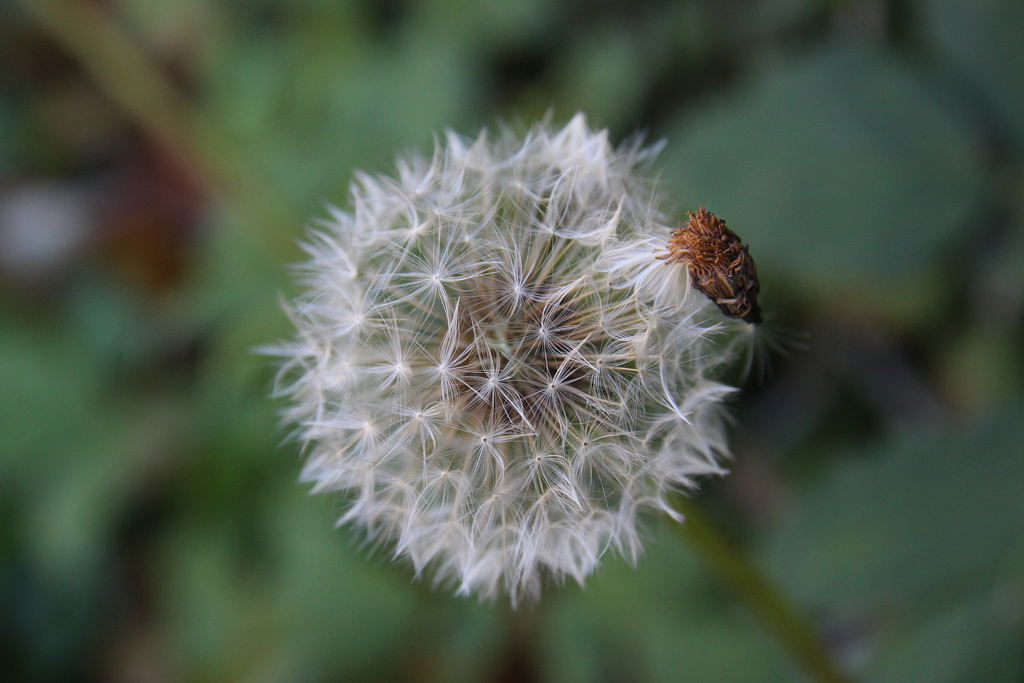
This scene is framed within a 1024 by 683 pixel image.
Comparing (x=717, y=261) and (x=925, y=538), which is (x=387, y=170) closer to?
(x=717, y=261)

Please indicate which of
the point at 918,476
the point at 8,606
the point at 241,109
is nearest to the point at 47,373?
the point at 8,606

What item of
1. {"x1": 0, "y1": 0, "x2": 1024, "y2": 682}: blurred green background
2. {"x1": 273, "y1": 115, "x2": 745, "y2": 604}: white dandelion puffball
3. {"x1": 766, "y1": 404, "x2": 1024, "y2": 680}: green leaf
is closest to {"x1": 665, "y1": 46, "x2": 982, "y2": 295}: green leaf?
{"x1": 0, "y1": 0, "x2": 1024, "y2": 682}: blurred green background

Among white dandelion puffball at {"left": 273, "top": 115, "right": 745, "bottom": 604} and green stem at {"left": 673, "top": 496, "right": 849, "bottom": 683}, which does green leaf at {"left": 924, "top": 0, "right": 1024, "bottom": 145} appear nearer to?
white dandelion puffball at {"left": 273, "top": 115, "right": 745, "bottom": 604}

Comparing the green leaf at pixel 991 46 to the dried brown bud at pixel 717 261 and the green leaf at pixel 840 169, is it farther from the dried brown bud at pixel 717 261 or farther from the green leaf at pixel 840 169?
the dried brown bud at pixel 717 261

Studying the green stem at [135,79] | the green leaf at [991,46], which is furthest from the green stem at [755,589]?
the green stem at [135,79]

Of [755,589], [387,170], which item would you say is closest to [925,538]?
[755,589]

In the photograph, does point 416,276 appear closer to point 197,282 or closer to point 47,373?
point 197,282
